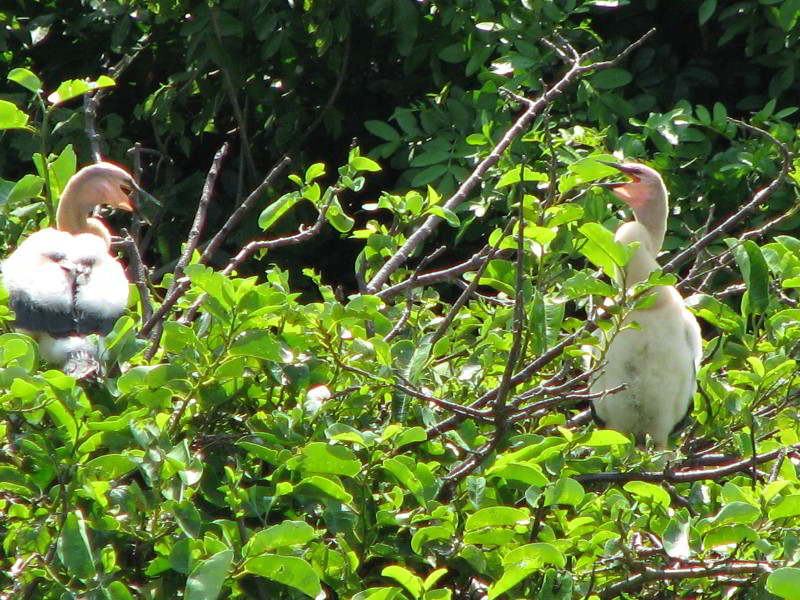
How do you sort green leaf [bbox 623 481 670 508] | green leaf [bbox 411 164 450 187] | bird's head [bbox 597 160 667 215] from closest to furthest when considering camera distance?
green leaf [bbox 623 481 670 508]
bird's head [bbox 597 160 667 215]
green leaf [bbox 411 164 450 187]

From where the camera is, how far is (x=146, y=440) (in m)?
1.73

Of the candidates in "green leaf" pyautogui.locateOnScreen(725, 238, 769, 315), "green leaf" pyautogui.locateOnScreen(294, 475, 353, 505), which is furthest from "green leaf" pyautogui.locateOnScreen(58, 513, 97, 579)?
"green leaf" pyautogui.locateOnScreen(725, 238, 769, 315)

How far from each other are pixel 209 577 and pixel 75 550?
0.70 feet

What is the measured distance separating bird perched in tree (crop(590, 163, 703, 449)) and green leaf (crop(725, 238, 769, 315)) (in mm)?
841

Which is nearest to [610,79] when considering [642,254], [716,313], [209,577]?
[642,254]

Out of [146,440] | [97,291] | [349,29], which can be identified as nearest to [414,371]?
[146,440]

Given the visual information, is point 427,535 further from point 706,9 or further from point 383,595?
point 706,9

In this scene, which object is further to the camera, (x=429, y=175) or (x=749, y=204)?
(x=429, y=175)

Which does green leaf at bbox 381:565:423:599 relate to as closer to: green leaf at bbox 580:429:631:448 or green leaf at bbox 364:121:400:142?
green leaf at bbox 580:429:631:448

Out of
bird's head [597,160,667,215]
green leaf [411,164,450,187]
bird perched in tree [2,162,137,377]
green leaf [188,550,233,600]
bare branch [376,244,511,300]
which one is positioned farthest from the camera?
green leaf [411,164,450,187]

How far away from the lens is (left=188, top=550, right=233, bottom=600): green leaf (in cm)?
154

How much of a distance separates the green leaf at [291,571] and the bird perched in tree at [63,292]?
115 centimetres

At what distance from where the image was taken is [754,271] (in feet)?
7.18

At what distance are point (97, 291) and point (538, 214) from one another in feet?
3.75
